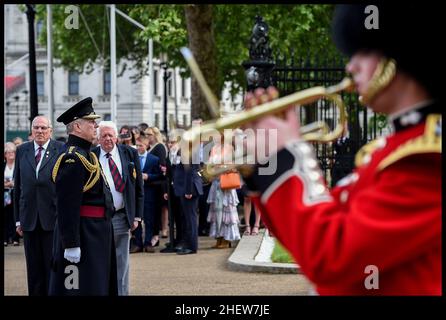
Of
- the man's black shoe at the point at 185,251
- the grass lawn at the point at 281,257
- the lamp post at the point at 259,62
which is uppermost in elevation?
the lamp post at the point at 259,62

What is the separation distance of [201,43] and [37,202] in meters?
13.5

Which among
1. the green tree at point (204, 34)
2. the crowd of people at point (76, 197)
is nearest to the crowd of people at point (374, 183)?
the crowd of people at point (76, 197)

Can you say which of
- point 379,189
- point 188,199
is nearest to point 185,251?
point 188,199

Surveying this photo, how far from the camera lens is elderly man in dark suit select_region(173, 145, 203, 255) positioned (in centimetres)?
1535

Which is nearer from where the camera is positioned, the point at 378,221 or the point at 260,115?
the point at 378,221

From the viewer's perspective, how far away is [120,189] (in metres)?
9.35

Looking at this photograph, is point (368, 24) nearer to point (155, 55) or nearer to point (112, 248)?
point (112, 248)

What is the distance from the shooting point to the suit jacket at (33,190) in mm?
9828

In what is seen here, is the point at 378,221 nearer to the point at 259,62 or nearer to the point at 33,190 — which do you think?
the point at 33,190

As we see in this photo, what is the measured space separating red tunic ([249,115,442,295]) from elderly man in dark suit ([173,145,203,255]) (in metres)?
12.0

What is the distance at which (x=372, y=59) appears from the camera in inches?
125

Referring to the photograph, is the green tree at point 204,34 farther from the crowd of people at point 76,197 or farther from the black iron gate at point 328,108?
the crowd of people at point 76,197

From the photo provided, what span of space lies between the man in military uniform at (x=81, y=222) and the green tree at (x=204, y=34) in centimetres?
876

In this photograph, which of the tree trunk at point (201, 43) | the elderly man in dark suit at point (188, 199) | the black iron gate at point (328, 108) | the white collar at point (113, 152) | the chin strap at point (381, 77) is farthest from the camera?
the tree trunk at point (201, 43)
